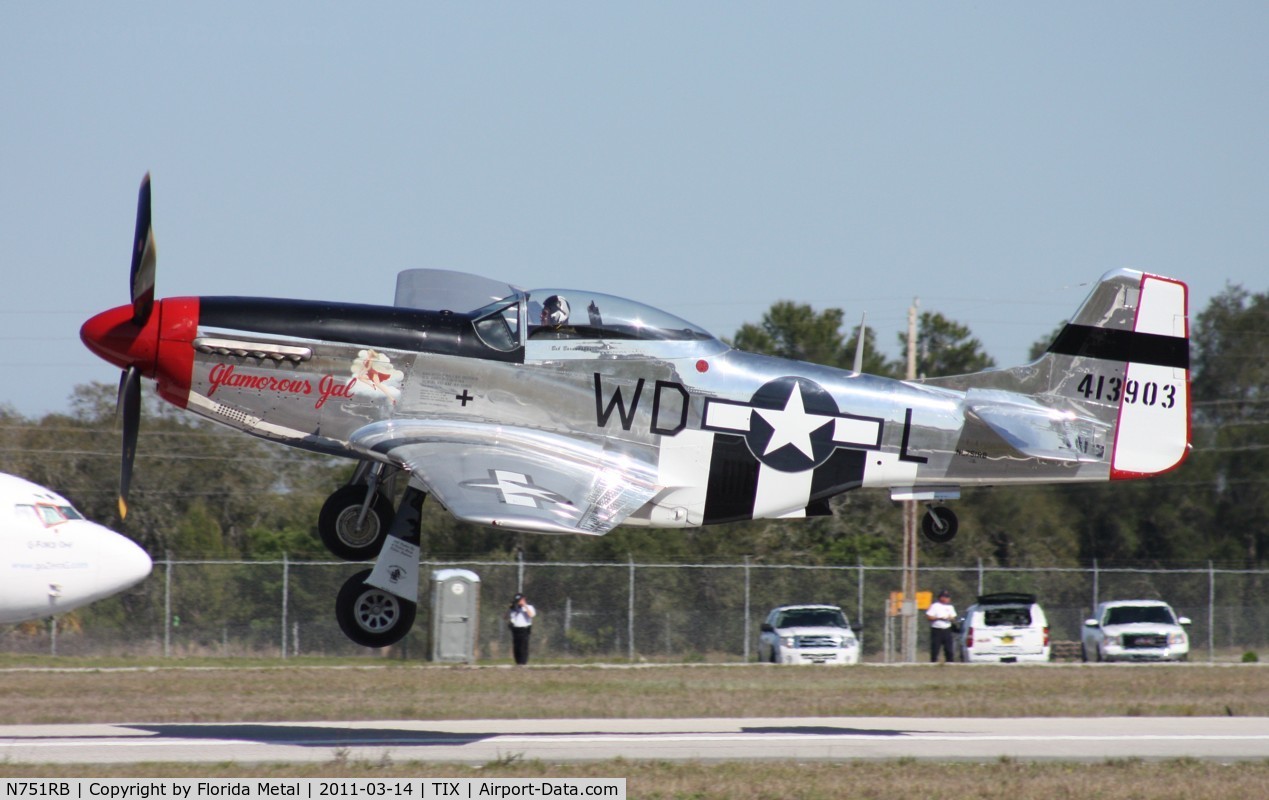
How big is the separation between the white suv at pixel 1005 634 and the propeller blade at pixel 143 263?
70.7 ft

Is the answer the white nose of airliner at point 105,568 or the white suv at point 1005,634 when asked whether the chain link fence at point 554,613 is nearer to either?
the white suv at point 1005,634

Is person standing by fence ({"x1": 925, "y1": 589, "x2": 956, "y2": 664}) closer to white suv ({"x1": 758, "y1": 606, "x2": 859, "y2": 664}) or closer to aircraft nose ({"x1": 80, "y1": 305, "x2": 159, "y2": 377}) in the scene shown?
white suv ({"x1": 758, "y1": 606, "x2": 859, "y2": 664})

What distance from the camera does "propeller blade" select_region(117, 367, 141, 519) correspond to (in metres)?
13.5

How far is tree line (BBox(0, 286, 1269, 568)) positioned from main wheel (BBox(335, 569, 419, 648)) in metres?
26.5

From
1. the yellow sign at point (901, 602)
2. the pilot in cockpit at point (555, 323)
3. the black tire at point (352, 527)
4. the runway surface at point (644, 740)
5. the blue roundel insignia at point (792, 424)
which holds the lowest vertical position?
the runway surface at point (644, 740)

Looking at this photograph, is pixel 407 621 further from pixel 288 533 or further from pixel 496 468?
pixel 288 533

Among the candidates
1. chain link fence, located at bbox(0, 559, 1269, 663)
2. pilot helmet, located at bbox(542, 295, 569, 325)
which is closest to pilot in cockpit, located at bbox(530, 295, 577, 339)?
pilot helmet, located at bbox(542, 295, 569, 325)

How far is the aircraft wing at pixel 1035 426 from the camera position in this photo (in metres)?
14.6

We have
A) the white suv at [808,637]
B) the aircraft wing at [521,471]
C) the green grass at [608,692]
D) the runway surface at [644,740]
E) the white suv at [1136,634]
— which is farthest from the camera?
the white suv at [1136,634]

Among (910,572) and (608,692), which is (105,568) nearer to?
(608,692)

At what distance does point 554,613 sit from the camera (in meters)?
31.9

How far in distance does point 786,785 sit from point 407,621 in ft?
13.1
